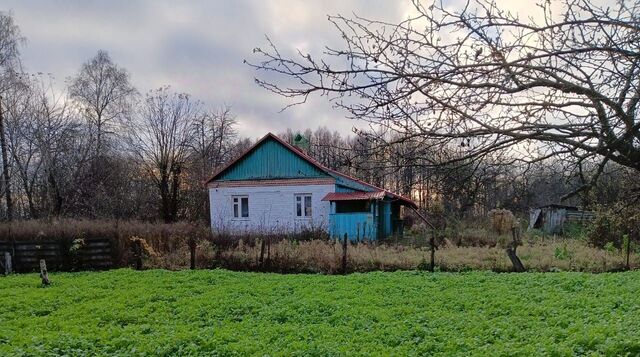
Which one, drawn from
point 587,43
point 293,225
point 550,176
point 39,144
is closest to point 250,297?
point 550,176

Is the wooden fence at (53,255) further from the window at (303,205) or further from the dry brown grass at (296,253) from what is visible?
the window at (303,205)

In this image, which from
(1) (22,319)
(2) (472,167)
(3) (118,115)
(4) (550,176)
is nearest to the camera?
(2) (472,167)

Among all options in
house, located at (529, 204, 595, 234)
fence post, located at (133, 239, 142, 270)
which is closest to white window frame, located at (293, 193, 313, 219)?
fence post, located at (133, 239, 142, 270)

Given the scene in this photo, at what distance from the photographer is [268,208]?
86.7 ft

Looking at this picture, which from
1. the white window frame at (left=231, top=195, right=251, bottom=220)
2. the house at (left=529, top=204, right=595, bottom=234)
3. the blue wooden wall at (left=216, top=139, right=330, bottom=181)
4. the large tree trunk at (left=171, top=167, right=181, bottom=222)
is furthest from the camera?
the large tree trunk at (left=171, top=167, right=181, bottom=222)

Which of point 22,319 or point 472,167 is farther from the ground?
point 472,167

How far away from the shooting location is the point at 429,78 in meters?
2.76

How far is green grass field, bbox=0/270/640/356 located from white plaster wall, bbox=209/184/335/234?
40.2ft

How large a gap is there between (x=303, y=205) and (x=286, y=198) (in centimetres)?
98

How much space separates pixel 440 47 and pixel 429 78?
23 centimetres

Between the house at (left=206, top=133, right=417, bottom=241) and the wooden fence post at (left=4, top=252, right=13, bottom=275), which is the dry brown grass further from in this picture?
the house at (left=206, top=133, right=417, bottom=241)

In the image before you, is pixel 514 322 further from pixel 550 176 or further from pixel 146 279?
pixel 146 279

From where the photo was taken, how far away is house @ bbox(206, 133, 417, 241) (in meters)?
24.5

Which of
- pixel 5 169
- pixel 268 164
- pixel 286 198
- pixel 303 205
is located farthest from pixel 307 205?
pixel 5 169
